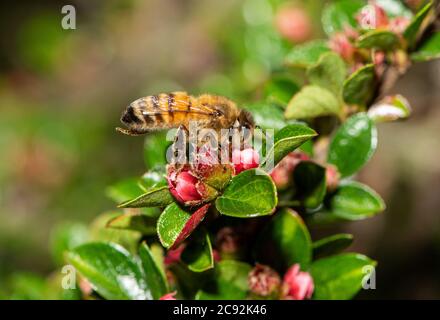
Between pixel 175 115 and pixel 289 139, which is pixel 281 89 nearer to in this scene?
pixel 175 115

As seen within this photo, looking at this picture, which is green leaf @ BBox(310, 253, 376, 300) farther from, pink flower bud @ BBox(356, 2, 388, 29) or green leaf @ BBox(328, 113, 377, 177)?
pink flower bud @ BBox(356, 2, 388, 29)

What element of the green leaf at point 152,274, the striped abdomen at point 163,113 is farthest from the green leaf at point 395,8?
the green leaf at point 152,274

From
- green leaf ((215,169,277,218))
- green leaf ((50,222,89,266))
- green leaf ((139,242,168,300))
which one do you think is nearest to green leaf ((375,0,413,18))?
green leaf ((215,169,277,218))

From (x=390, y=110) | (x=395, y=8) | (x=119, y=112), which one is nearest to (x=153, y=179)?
(x=390, y=110)

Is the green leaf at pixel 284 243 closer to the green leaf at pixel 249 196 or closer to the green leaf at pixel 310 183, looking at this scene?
the green leaf at pixel 310 183

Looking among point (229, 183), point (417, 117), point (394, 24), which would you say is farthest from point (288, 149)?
point (417, 117)

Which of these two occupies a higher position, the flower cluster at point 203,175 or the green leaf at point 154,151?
the green leaf at point 154,151
